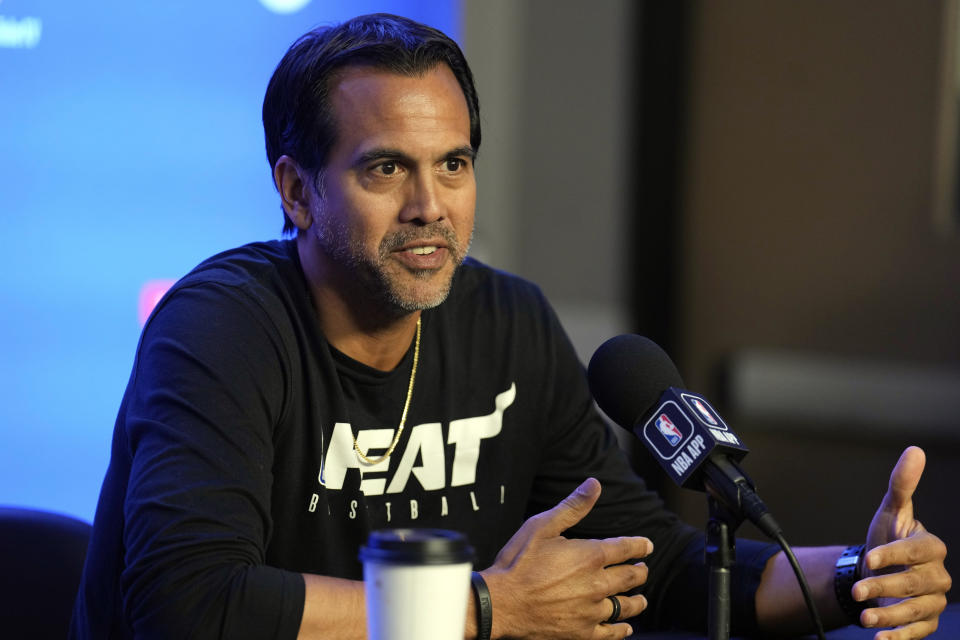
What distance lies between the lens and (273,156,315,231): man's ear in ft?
5.77

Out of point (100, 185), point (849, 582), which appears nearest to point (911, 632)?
point (849, 582)

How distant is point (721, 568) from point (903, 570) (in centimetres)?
46

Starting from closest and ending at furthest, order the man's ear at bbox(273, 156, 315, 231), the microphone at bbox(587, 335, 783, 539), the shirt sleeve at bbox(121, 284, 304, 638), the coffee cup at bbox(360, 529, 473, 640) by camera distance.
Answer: the coffee cup at bbox(360, 529, 473, 640) < the microphone at bbox(587, 335, 783, 539) < the shirt sleeve at bbox(121, 284, 304, 638) < the man's ear at bbox(273, 156, 315, 231)

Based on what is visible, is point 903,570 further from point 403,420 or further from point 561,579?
point 403,420

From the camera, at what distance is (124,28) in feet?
8.33

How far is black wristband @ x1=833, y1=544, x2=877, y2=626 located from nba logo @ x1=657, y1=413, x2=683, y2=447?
0.45 m

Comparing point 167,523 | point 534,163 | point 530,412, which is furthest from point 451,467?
point 534,163

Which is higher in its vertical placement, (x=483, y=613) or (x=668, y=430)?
(x=668, y=430)

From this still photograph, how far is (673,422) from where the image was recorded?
118cm

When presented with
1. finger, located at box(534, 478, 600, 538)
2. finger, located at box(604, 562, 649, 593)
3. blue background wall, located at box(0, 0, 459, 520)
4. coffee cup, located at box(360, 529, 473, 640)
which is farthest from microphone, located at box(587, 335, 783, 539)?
blue background wall, located at box(0, 0, 459, 520)

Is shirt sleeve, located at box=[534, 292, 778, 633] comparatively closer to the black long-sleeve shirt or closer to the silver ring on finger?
the black long-sleeve shirt

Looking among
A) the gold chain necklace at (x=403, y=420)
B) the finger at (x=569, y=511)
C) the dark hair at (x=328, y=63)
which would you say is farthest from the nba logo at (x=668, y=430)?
the dark hair at (x=328, y=63)

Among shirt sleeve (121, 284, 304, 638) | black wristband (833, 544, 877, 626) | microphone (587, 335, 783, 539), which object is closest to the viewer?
microphone (587, 335, 783, 539)

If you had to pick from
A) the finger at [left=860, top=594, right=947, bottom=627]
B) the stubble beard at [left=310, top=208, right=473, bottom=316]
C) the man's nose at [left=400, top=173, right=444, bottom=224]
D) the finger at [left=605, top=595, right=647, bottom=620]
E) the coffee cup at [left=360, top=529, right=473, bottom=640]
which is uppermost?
the man's nose at [left=400, top=173, right=444, bottom=224]
